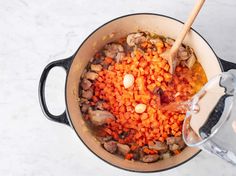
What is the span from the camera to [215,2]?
1542 millimetres

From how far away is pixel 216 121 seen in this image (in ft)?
3.89

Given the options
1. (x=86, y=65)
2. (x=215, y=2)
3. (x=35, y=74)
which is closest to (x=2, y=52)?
(x=35, y=74)

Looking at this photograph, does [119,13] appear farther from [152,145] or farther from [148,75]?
[152,145]

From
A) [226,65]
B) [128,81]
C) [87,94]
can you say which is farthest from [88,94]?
[226,65]

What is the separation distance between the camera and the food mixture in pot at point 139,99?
1430mm

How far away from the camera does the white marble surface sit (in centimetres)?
148

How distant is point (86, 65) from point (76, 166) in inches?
12.3

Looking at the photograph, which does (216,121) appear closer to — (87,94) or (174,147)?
(174,147)

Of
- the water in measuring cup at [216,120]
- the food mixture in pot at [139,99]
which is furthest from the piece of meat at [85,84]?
the water in measuring cup at [216,120]

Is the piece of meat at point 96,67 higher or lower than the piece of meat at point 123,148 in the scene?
higher

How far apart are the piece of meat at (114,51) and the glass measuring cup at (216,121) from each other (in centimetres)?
32

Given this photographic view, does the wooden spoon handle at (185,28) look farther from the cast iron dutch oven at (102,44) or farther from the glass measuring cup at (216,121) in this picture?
the glass measuring cup at (216,121)

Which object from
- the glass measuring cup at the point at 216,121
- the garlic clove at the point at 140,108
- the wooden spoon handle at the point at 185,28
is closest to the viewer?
the glass measuring cup at the point at 216,121

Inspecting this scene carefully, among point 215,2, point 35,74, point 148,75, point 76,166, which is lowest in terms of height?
point 76,166
